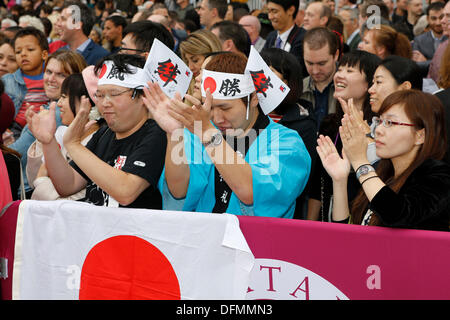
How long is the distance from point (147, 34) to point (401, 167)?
242 cm

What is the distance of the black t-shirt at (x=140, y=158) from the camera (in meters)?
3.07

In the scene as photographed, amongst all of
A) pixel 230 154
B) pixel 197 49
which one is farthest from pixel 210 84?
pixel 197 49

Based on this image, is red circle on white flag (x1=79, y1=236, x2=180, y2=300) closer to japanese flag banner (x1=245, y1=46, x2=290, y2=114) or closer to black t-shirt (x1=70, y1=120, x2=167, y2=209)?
black t-shirt (x1=70, y1=120, x2=167, y2=209)

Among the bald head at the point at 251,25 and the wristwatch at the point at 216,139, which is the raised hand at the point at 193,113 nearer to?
the wristwatch at the point at 216,139

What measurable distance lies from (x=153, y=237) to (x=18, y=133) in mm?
3441

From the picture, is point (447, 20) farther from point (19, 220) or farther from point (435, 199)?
point (19, 220)

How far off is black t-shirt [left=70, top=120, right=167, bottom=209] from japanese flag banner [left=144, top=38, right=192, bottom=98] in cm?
24

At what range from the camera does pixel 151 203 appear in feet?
10.6

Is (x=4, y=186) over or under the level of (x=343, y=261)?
over

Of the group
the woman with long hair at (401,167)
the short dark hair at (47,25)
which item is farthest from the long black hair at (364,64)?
the short dark hair at (47,25)

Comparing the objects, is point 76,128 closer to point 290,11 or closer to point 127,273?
point 127,273

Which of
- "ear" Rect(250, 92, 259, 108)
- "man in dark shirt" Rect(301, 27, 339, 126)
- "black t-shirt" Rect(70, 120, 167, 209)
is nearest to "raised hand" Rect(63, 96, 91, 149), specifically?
"black t-shirt" Rect(70, 120, 167, 209)

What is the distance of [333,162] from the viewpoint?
2.88 metres

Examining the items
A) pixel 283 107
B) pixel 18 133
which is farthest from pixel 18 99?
pixel 283 107
